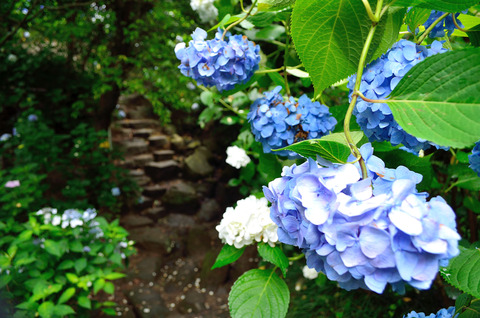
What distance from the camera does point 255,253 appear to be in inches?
121

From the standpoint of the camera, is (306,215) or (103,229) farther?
(103,229)

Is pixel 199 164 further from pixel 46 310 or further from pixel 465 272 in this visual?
pixel 465 272

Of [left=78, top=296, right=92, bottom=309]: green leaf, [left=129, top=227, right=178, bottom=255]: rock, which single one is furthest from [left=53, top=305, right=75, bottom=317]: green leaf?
[left=129, top=227, right=178, bottom=255]: rock

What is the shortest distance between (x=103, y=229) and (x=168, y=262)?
1.59 metres

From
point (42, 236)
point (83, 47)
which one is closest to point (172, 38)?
point (83, 47)

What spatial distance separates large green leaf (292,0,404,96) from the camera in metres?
0.37

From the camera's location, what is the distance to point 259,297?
0.68 metres

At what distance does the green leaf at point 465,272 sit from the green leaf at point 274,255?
283 millimetres

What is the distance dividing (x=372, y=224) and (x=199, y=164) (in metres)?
4.37

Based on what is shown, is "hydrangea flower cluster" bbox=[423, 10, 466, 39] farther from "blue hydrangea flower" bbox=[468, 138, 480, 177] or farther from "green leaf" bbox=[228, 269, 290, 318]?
"green leaf" bbox=[228, 269, 290, 318]

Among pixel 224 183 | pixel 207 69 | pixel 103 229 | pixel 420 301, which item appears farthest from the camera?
pixel 224 183

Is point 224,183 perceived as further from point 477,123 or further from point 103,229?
point 477,123

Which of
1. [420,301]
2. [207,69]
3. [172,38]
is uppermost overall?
[207,69]

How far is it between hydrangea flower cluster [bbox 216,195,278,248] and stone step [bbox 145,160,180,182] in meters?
4.03
